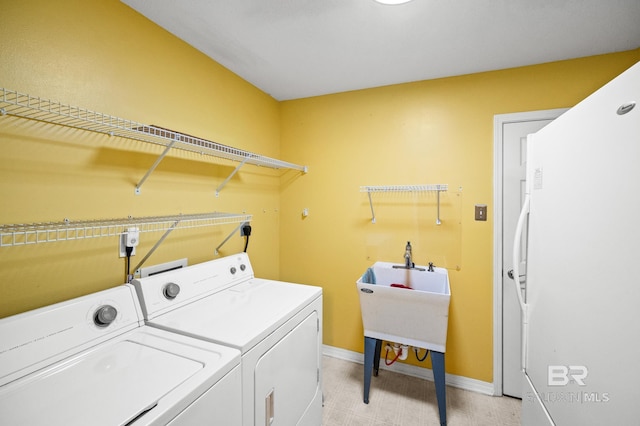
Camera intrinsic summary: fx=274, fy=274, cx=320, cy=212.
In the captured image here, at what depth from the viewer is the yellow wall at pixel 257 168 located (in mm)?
1146

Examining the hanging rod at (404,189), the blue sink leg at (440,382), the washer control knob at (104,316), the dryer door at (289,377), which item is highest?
the hanging rod at (404,189)

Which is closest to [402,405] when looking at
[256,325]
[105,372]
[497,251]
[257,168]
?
[497,251]

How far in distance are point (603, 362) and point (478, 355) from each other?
156 centimetres

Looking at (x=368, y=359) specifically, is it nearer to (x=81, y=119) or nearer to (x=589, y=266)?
(x=589, y=266)

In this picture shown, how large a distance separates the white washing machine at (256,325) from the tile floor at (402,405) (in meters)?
0.33

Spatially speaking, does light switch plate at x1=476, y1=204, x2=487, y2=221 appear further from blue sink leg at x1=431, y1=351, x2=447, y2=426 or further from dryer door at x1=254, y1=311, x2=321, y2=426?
dryer door at x1=254, y1=311, x2=321, y2=426

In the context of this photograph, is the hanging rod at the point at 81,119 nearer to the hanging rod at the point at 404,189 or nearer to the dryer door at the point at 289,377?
the dryer door at the point at 289,377

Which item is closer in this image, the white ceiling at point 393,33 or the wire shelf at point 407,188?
the white ceiling at point 393,33

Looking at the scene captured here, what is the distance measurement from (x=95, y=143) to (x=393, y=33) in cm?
174

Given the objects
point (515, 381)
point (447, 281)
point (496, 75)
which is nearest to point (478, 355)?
point (515, 381)

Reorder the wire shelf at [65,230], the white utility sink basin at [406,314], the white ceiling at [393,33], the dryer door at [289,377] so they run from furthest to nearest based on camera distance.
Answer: the white utility sink basin at [406,314]
the white ceiling at [393,33]
the dryer door at [289,377]
the wire shelf at [65,230]

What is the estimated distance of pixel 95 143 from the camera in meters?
1.32

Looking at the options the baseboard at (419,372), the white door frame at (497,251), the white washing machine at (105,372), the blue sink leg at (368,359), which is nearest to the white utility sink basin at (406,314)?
the blue sink leg at (368,359)

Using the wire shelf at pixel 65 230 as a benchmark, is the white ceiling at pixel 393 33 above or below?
above
